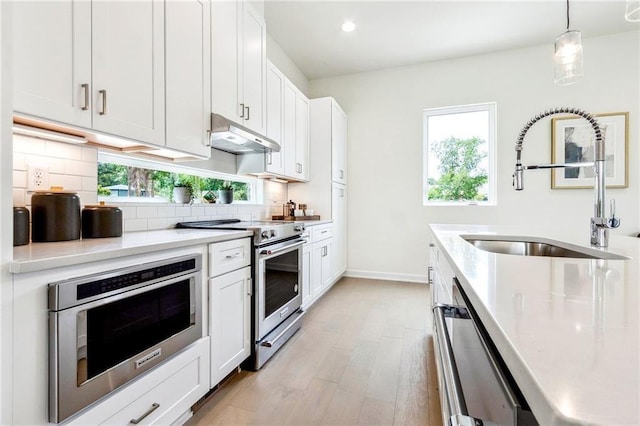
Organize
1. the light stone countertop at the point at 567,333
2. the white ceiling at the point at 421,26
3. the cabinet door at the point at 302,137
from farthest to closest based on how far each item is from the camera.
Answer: the cabinet door at the point at 302,137
the white ceiling at the point at 421,26
the light stone countertop at the point at 567,333

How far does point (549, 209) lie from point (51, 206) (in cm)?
455

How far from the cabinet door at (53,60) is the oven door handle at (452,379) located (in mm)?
1550

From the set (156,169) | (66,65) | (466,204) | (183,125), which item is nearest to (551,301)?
(66,65)

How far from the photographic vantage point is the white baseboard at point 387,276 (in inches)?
160

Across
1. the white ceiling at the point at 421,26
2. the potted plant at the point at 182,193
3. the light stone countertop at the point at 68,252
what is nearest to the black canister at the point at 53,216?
the light stone countertop at the point at 68,252

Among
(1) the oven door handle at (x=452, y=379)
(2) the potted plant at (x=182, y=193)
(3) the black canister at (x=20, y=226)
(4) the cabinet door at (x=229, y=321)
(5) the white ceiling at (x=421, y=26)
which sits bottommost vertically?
(4) the cabinet door at (x=229, y=321)

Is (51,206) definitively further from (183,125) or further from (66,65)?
(183,125)

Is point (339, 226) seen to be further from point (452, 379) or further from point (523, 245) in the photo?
point (452, 379)

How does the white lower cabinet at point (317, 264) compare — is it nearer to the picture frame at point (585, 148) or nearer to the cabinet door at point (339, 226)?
the cabinet door at point (339, 226)

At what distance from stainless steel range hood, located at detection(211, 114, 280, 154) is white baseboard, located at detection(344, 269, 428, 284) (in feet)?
8.02

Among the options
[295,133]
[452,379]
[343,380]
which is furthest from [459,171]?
[452,379]

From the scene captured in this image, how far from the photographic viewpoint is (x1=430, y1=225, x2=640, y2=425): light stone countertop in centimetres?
27

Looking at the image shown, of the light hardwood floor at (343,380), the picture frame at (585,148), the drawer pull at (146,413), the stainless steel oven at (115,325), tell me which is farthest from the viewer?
the picture frame at (585,148)

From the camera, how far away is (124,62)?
4.51 feet
